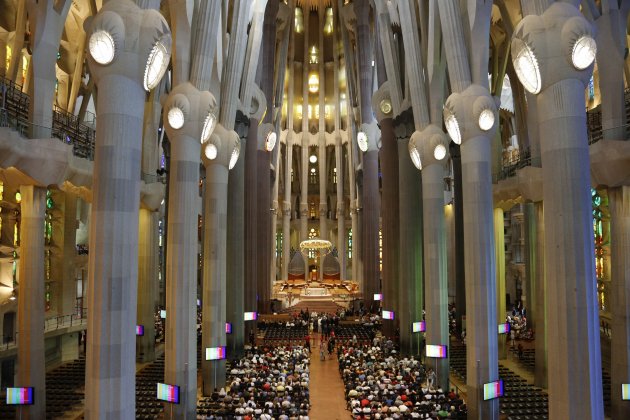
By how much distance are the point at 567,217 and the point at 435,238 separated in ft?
34.0

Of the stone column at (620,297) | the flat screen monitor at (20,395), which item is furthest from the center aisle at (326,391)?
the flat screen monitor at (20,395)

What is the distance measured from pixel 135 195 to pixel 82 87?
2040 cm

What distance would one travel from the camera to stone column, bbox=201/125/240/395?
18750 millimetres

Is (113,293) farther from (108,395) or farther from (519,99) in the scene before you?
(519,99)

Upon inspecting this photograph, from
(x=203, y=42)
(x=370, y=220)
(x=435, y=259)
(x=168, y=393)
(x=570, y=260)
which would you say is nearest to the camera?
(x=570, y=260)

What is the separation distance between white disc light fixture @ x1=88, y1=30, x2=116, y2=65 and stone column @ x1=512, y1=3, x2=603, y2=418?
25.5ft

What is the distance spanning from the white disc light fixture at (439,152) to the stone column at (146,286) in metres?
14.2

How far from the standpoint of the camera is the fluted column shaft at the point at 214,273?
61.4 feet

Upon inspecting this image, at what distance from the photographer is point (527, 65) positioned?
962 cm

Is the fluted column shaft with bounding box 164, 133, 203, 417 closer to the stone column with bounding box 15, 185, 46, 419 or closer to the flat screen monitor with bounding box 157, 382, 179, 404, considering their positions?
the flat screen monitor with bounding box 157, 382, 179, 404

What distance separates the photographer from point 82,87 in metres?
26.5

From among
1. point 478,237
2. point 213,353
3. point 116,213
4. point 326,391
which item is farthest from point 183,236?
point 478,237

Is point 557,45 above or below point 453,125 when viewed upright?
below

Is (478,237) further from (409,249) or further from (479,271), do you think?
(409,249)
